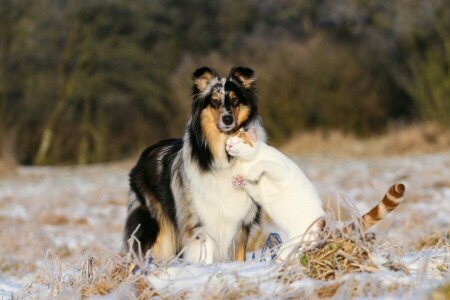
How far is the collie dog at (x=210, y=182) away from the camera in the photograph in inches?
207

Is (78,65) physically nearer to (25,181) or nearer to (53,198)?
(25,181)

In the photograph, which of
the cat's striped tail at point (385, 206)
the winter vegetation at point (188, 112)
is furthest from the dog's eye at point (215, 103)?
the cat's striped tail at point (385, 206)

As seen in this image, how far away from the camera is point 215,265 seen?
400cm

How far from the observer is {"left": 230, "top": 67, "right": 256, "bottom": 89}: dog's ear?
5.52 m

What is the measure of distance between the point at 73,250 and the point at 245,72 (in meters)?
3.76

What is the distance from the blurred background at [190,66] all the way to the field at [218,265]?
22.6 feet

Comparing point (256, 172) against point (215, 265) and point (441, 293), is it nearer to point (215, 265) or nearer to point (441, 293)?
point (215, 265)

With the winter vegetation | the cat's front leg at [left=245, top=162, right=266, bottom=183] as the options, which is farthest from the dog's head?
the winter vegetation

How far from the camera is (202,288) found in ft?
12.0

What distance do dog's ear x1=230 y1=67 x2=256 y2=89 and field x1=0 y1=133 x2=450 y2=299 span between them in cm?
108

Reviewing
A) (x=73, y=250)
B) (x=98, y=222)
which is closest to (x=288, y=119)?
(x=98, y=222)

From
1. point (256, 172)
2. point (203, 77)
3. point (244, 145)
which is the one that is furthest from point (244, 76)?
point (256, 172)

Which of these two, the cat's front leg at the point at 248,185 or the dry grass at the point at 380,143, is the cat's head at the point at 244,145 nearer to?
the cat's front leg at the point at 248,185

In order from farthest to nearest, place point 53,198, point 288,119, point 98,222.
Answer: point 288,119, point 53,198, point 98,222
